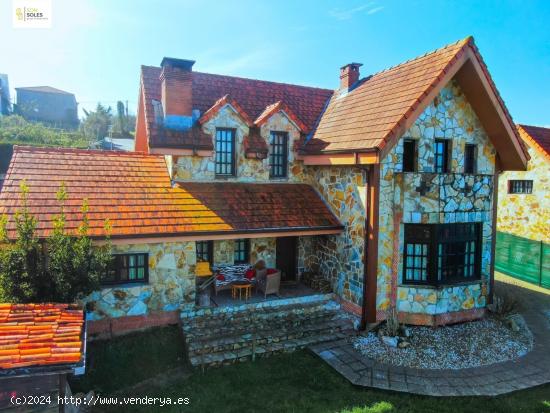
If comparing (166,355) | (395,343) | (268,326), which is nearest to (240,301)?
(268,326)

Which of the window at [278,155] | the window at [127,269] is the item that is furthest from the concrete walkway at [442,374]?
the window at [278,155]

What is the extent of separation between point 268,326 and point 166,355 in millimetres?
2973

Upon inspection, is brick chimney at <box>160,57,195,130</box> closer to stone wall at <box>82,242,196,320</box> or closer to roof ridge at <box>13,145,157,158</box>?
roof ridge at <box>13,145,157,158</box>

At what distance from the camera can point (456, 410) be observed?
8500 millimetres

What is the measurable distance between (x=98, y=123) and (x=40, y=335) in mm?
52517

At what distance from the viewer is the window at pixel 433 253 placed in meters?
12.4

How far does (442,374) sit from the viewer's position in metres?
10.0

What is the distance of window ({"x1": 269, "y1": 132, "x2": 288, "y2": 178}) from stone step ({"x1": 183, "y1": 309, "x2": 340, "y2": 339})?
5.32 meters

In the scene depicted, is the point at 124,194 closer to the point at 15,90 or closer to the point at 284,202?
the point at 284,202

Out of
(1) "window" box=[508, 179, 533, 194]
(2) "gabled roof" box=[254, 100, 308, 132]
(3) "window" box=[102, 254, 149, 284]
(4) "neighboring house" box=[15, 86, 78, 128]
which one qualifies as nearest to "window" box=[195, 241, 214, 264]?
(3) "window" box=[102, 254, 149, 284]

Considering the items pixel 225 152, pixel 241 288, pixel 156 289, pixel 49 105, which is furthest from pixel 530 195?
→ pixel 49 105

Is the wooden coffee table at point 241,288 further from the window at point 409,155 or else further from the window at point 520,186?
the window at point 520,186

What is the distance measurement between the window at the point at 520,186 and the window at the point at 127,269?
69.6 feet

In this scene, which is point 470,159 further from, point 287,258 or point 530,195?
point 530,195
